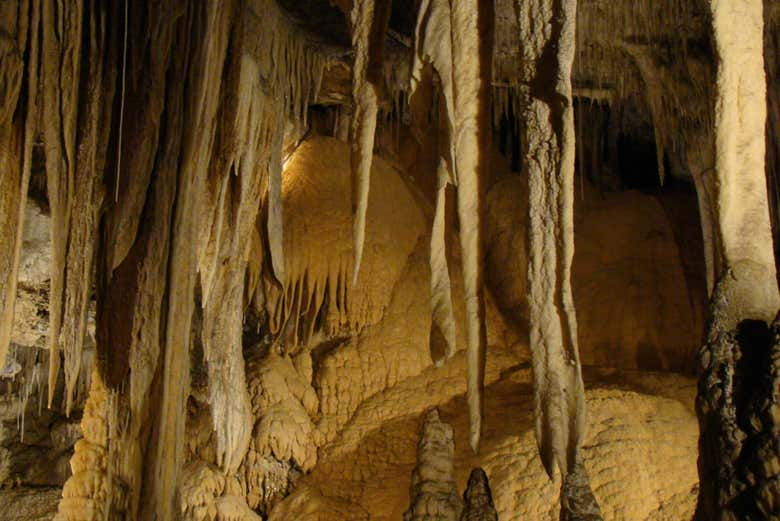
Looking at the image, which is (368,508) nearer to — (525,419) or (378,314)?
(525,419)

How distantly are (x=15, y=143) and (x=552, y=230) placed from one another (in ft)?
7.30

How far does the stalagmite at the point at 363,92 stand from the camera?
10.00 ft

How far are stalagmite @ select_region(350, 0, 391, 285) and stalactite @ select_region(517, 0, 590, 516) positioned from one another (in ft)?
2.06

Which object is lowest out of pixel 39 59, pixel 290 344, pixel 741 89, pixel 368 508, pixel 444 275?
pixel 368 508

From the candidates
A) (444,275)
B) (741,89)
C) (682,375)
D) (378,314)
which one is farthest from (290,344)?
(741,89)

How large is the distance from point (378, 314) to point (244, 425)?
5.00 ft

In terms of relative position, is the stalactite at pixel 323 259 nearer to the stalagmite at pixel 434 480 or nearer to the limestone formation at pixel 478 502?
the stalagmite at pixel 434 480

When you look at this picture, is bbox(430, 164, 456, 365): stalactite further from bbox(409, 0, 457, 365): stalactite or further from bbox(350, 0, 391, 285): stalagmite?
bbox(350, 0, 391, 285): stalagmite

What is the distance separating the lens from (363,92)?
307 centimetres

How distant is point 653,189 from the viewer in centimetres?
852

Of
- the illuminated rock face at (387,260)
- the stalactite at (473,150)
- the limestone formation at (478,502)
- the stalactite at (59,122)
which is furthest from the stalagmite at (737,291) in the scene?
the stalactite at (59,122)

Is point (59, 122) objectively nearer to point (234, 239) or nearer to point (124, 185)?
point (124, 185)

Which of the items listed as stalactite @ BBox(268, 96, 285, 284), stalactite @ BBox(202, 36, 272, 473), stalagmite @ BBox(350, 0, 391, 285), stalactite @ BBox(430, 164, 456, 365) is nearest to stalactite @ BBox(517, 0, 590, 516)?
stalactite @ BBox(430, 164, 456, 365)

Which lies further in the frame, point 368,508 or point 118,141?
point 368,508
